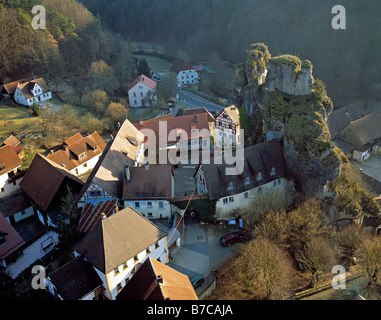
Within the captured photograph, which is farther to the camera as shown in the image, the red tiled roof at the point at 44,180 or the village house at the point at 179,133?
the village house at the point at 179,133

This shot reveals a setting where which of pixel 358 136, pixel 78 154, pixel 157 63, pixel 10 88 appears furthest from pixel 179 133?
pixel 157 63

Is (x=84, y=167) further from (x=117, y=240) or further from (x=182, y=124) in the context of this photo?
(x=117, y=240)

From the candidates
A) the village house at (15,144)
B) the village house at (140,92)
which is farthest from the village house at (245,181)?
the village house at (140,92)

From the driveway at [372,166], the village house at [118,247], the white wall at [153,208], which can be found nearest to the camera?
the village house at [118,247]

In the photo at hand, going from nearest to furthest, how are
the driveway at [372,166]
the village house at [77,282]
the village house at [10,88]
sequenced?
the village house at [77,282]
the driveway at [372,166]
the village house at [10,88]

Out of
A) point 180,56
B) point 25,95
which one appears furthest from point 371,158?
point 180,56

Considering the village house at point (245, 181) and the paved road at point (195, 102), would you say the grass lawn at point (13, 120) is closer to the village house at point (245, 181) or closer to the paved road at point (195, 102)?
the paved road at point (195, 102)
